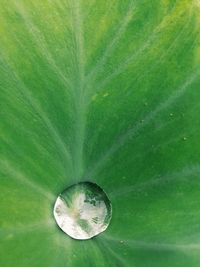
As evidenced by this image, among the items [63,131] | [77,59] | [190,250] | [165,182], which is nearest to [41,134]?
[63,131]

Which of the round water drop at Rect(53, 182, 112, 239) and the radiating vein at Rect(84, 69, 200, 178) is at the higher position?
the radiating vein at Rect(84, 69, 200, 178)

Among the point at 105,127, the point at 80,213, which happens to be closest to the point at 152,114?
the point at 105,127

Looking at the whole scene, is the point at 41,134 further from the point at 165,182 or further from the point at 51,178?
the point at 165,182

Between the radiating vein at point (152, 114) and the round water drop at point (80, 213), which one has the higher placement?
the radiating vein at point (152, 114)

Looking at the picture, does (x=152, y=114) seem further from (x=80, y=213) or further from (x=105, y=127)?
(x=80, y=213)
